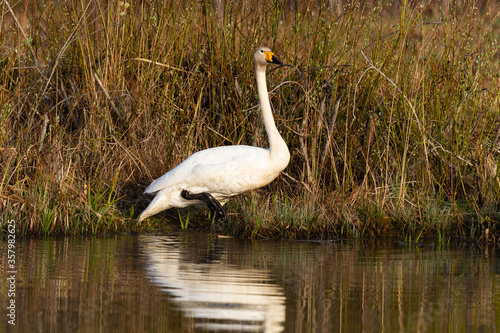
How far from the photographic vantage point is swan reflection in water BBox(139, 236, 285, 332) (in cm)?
381

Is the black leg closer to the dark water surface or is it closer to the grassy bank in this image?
the grassy bank

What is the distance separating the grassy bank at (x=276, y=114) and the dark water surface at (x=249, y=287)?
0.69m

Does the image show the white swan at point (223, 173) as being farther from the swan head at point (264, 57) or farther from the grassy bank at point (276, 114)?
the grassy bank at point (276, 114)

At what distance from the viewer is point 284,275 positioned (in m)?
5.19

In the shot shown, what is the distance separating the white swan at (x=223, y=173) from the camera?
755 cm

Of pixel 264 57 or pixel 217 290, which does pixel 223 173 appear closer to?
pixel 264 57

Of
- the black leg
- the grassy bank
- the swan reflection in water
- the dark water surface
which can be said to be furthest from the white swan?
the swan reflection in water

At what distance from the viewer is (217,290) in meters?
4.51

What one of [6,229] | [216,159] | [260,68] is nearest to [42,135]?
[6,229]

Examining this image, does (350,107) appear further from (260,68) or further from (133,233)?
(133,233)

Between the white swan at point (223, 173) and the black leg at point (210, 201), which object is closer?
the white swan at point (223, 173)

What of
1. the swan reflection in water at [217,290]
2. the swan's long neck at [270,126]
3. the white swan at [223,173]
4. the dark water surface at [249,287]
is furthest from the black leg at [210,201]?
the swan reflection in water at [217,290]

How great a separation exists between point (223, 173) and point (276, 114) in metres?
Result: 1.67

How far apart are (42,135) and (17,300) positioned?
3886 mm
